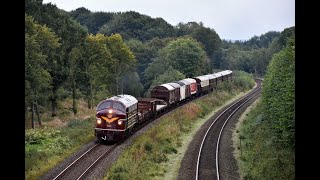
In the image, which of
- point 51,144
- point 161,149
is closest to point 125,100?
point 161,149

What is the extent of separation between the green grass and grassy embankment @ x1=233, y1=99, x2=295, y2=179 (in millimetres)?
11870

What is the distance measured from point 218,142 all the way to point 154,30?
102295mm

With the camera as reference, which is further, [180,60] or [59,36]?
[180,60]

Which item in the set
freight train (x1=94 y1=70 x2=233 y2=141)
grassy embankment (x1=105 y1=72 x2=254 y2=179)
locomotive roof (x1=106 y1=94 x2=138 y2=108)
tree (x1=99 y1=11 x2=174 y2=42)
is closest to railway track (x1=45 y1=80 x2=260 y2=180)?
freight train (x1=94 y1=70 x2=233 y2=141)

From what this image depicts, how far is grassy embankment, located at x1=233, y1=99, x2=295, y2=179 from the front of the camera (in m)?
19.5

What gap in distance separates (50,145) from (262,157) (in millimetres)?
15059

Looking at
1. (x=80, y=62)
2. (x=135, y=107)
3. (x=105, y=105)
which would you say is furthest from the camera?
(x=80, y=62)

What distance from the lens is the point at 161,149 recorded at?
26.8 m

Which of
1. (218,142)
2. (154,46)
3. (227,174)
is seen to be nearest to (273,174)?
(227,174)

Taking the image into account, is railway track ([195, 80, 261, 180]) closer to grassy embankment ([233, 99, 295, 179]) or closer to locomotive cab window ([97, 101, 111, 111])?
grassy embankment ([233, 99, 295, 179])

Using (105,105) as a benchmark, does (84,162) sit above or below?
below

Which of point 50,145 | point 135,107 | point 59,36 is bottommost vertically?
point 50,145

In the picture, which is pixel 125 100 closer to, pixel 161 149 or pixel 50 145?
pixel 161 149

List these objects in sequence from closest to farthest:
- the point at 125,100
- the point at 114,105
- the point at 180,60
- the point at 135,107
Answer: the point at 114,105
the point at 125,100
the point at 135,107
the point at 180,60
